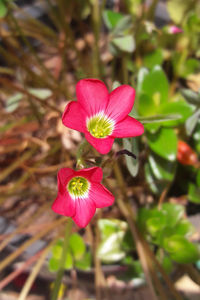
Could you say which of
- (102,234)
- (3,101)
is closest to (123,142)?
(102,234)

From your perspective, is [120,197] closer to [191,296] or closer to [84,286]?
[84,286]

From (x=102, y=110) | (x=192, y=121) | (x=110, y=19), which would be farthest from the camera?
Result: (x=110, y=19)

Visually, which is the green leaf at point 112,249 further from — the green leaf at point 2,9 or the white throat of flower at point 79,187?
the green leaf at point 2,9

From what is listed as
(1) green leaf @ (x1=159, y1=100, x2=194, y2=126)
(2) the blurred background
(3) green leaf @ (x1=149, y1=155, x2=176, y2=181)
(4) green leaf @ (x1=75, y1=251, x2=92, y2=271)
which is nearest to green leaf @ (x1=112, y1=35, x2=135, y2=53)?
(2) the blurred background

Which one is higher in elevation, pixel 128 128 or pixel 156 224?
pixel 128 128

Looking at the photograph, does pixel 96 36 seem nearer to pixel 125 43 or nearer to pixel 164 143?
pixel 125 43

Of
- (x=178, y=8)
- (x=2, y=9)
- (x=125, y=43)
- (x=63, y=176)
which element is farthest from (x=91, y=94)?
(x=178, y=8)
